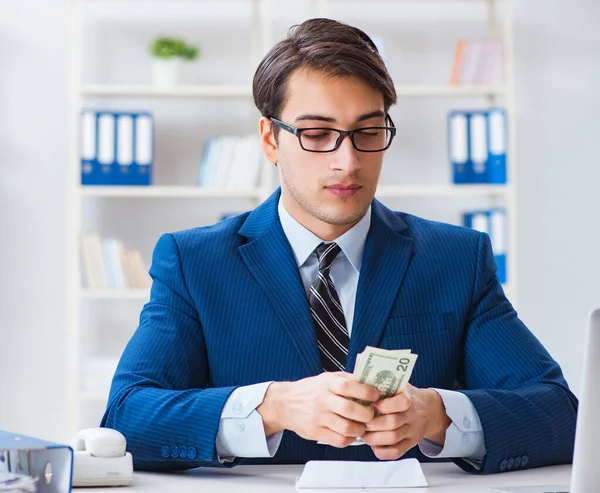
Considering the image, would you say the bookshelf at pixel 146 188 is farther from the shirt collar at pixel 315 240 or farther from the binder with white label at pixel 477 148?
the shirt collar at pixel 315 240

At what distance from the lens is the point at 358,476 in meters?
1.35

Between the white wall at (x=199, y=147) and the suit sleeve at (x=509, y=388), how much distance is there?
2.30 m

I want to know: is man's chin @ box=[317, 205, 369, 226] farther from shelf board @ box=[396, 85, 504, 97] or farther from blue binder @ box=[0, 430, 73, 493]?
shelf board @ box=[396, 85, 504, 97]

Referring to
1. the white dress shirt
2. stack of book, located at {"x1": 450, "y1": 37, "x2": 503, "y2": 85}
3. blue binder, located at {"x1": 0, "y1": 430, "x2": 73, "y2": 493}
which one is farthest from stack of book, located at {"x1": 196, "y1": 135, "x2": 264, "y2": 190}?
blue binder, located at {"x1": 0, "y1": 430, "x2": 73, "y2": 493}

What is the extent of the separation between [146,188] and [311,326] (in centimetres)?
218

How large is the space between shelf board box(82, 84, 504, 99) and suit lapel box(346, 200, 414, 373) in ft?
6.66

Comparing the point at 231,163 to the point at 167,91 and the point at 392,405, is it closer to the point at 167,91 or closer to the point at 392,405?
the point at 167,91

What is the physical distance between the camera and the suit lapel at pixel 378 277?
5.77 feet

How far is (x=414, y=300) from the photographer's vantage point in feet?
6.01

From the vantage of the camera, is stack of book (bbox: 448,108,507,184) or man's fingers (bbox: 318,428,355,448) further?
stack of book (bbox: 448,108,507,184)

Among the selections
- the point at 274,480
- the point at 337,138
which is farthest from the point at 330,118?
the point at 274,480

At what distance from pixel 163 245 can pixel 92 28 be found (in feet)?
8.11

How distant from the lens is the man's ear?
1.93 m

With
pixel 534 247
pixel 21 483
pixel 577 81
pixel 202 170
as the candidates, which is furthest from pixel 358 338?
pixel 577 81
